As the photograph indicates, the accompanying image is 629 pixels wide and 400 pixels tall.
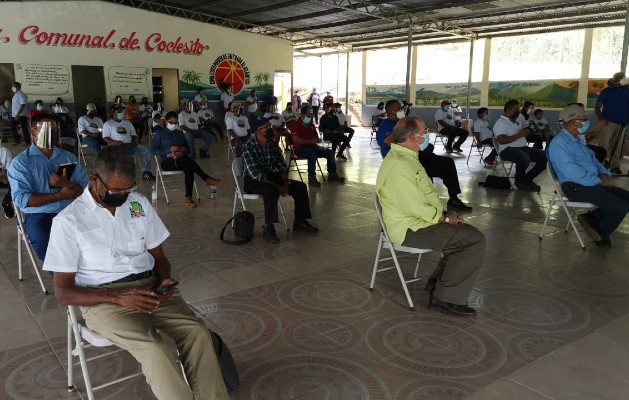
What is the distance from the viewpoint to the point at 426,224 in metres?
3.23

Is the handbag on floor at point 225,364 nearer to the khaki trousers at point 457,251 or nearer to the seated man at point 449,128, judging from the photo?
the khaki trousers at point 457,251

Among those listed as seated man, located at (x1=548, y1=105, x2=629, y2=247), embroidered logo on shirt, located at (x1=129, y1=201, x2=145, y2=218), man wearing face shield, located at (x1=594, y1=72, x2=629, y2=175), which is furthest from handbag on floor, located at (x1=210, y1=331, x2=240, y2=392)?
man wearing face shield, located at (x1=594, y1=72, x2=629, y2=175)

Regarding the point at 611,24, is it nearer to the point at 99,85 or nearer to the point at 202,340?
the point at 99,85

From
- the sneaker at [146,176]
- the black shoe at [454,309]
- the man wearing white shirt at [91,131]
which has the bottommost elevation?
the black shoe at [454,309]

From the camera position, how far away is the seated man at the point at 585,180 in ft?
14.6

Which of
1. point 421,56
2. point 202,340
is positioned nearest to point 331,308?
point 202,340

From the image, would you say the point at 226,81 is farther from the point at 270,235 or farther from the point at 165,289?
the point at 165,289

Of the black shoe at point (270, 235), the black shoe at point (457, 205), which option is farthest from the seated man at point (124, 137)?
the black shoe at point (457, 205)

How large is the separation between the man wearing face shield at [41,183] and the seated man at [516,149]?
5819mm

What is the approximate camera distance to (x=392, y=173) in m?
3.23

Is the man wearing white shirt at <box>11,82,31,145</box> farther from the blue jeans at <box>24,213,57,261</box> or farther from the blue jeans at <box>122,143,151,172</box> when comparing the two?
the blue jeans at <box>24,213,57,261</box>

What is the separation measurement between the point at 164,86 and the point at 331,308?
50.6 ft

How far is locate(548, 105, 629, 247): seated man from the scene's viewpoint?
445 centimetres

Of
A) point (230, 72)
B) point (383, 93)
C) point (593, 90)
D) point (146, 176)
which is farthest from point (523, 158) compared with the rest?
point (383, 93)
